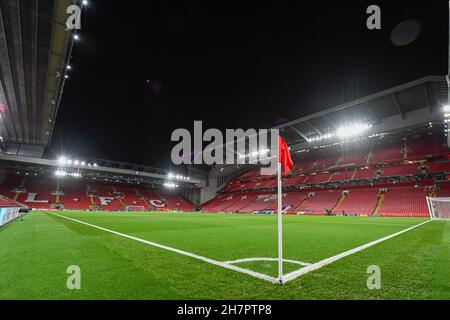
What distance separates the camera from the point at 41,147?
38.2 metres

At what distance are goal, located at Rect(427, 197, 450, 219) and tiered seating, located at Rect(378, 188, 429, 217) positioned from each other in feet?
9.33

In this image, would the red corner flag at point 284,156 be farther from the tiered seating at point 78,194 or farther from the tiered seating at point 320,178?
the tiered seating at point 78,194

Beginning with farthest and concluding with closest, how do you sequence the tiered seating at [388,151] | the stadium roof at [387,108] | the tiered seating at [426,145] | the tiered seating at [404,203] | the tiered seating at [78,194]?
the tiered seating at [78,194] → the tiered seating at [388,151] → the tiered seating at [426,145] → the stadium roof at [387,108] → the tiered seating at [404,203]

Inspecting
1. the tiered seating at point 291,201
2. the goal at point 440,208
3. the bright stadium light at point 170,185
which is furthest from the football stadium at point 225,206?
the bright stadium light at point 170,185

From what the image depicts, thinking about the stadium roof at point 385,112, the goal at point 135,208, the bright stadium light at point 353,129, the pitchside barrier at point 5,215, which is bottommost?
the goal at point 135,208

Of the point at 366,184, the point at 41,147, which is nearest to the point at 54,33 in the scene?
the point at 41,147

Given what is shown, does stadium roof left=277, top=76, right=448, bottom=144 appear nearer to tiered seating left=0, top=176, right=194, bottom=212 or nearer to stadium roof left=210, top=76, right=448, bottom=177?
stadium roof left=210, top=76, right=448, bottom=177

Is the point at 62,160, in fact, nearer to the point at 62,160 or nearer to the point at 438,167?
the point at 62,160

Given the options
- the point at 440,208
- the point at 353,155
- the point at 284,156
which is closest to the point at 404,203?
the point at 440,208

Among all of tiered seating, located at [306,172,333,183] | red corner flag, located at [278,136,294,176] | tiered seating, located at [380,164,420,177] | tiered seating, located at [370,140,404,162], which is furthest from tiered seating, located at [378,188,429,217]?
red corner flag, located at [278,136,294,176]

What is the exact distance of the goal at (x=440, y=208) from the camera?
20.9m

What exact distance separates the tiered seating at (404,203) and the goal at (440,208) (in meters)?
2.84

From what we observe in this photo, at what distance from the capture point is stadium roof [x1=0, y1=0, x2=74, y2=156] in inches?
451

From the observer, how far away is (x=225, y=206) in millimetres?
52625
